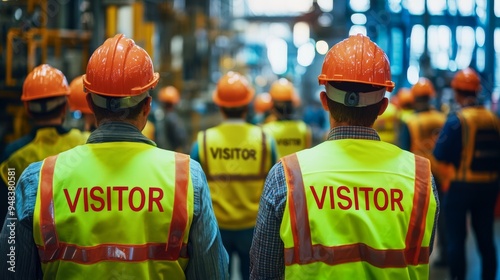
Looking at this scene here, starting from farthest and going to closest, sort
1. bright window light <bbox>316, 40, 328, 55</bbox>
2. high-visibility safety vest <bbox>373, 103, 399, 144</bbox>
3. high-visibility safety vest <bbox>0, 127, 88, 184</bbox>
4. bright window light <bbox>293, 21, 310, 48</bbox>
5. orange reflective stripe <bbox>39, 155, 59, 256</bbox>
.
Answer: bright window light <bbox>293, 21, 310, 48</bbox>
bright window light <bbox>316, 40, 328, 55</bbox>
high-visibility safety vest <bbox>373, 103, 399, 144</bbox>
high-visibility safety vest <bbox>0, 127, 88, 184</bbox>
orange reflective stripe <bbox>39, 155, 59, 256</bbox>

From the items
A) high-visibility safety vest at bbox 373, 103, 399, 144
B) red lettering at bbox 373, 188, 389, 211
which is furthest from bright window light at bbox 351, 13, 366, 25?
red lettering at bbox 373, 188, 389, 211

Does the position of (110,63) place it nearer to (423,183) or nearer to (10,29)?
(423,183)

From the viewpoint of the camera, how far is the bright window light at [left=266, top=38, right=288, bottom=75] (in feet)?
118

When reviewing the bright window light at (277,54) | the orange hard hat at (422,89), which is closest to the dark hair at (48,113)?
the orange hard hat at (422,89)

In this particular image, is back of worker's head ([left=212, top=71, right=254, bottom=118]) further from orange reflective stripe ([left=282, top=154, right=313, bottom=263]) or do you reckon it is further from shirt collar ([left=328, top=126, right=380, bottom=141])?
orange reflective stripe ([left=282, top=154, right=313, bottom=263])

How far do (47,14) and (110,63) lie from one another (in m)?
5.23

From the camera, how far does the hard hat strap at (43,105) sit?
4.75 m

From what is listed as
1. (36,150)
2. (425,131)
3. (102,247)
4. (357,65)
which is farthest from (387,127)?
(102,247)

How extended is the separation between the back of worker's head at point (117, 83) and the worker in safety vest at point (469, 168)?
13.4 ft

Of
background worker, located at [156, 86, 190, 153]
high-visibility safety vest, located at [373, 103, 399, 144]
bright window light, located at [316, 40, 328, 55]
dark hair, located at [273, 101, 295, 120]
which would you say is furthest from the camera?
bright window light, located at [316, 40, 328, 55]

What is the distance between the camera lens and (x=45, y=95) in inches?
186

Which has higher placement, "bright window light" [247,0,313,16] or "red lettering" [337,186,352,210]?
"bright window light" [247,0,313,16]

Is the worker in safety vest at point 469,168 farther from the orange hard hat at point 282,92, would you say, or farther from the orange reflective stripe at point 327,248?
the orange reflective stripe at point 327,248

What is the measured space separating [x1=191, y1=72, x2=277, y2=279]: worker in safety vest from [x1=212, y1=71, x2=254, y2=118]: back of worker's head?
0.15m
